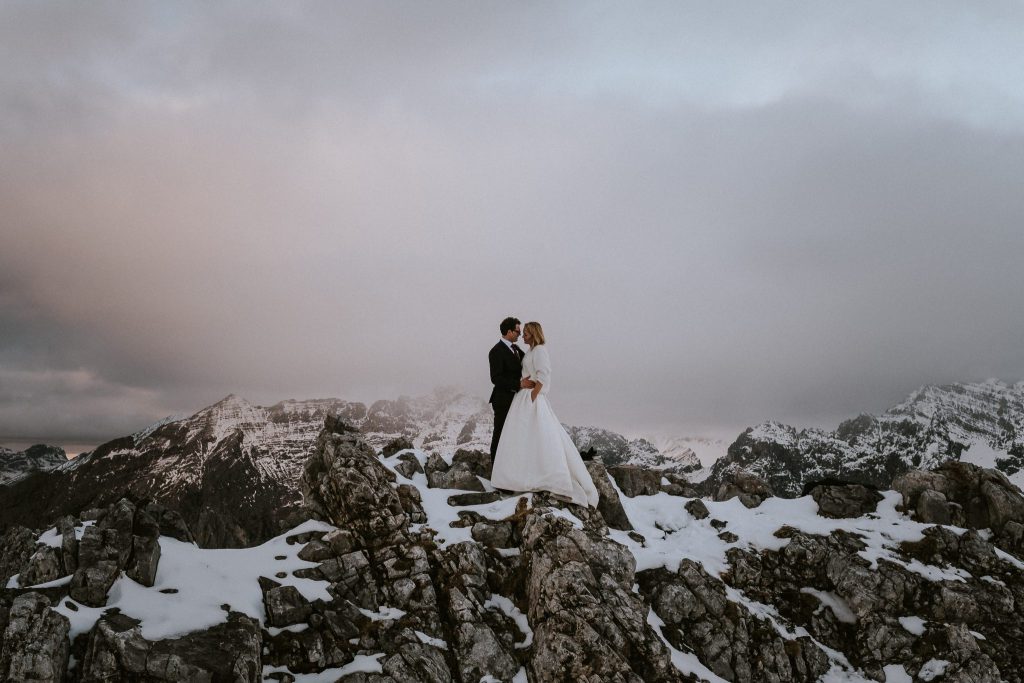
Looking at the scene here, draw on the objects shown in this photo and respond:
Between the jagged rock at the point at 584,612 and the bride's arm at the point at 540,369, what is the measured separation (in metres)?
5.43

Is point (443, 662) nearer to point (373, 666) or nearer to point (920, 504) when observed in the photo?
point (373, 666)

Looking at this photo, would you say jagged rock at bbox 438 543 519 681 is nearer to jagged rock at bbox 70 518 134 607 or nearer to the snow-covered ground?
the snow-covered ground

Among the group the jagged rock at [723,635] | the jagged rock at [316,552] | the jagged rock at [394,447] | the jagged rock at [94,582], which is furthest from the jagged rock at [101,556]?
the jagged rock at [723,635]

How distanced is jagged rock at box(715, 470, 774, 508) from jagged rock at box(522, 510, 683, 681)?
15.2m

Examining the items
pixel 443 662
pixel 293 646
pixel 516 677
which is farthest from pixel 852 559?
pixel 293 646

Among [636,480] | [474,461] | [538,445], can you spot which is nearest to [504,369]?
[538,445]

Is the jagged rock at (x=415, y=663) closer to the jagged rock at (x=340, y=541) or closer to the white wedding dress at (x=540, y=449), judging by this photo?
the jagged rock at (x=340, y=541)

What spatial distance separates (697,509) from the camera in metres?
31.4

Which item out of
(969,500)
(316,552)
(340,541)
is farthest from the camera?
(969,500)

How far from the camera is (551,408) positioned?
87.2 feet

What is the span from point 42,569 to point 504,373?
17.7m

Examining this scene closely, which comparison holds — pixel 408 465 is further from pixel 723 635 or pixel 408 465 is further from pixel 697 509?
pixel 723 635

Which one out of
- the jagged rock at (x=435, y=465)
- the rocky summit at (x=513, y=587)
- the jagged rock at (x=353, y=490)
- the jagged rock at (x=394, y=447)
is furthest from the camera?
the jagged rock at (x=394, y=447)

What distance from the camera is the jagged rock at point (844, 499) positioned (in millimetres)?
30703
